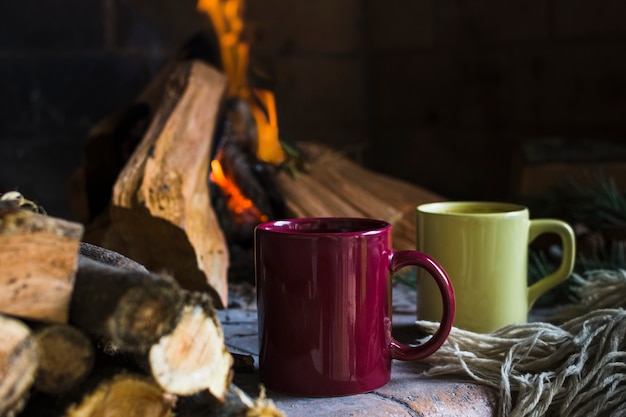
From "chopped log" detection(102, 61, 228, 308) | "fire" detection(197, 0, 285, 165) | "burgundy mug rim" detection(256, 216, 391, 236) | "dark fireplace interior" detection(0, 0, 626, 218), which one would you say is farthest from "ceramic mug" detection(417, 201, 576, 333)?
"dark fireplace interior" detection(0, 0, 626, 218)

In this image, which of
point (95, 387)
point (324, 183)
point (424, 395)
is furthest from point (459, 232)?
point (324, 183)

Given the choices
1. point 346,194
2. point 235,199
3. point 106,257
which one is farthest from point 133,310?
point 346,194

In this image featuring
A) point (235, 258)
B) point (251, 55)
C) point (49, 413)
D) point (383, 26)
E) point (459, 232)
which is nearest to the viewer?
point (49, 413)

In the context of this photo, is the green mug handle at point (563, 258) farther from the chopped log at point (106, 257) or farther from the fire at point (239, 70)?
the fire at point (239, 70)

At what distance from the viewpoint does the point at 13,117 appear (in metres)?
2.14

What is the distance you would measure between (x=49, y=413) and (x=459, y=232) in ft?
1.84

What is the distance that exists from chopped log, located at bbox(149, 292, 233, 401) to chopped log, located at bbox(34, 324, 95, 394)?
60 mm

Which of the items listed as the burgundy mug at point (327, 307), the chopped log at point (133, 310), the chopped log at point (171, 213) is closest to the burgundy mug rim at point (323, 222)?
the burgundy mug at point (327, 307)

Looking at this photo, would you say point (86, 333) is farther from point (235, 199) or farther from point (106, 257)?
point (235, 199)

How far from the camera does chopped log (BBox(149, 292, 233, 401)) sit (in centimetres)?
59

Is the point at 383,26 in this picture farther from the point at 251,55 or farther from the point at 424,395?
the point at 424,395

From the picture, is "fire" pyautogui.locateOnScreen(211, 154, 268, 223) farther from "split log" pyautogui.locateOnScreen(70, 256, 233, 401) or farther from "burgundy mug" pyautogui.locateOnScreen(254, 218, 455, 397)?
"split log" pyautogui.locateOnScreen(70, 256, 233, 401)

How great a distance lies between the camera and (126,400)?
61 cm

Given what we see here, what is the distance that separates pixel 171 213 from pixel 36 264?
576 millimetres
